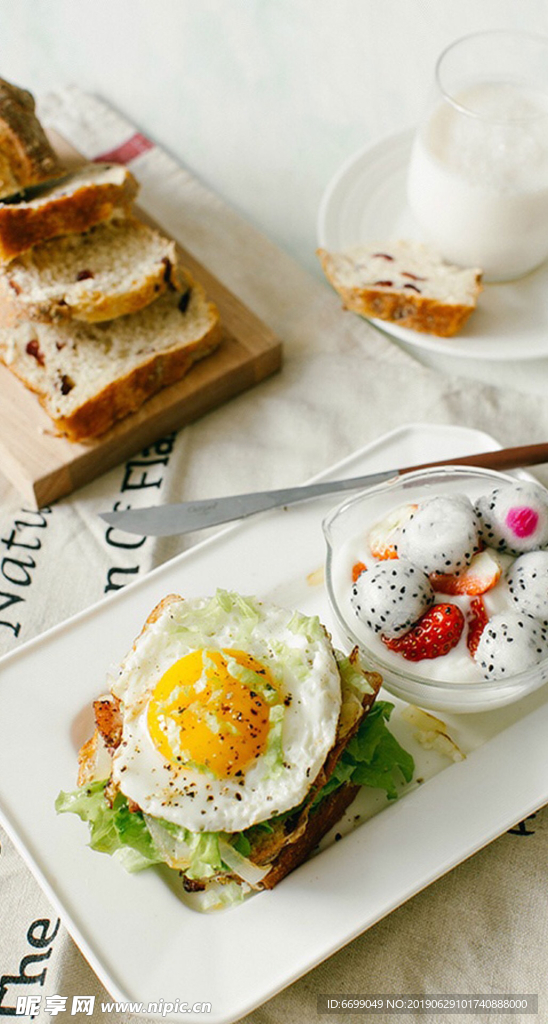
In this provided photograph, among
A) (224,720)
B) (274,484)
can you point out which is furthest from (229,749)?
(274,484)

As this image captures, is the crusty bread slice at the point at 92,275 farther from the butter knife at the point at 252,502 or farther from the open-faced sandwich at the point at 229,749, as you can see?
the open-faced sandwich at the point at 229,749

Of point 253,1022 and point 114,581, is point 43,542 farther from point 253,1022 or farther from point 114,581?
point 253,1022

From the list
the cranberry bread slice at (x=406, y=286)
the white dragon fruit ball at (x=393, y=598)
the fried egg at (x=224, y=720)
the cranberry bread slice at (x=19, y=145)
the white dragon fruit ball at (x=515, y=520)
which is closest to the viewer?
the fried egg at (x=224, y=720)

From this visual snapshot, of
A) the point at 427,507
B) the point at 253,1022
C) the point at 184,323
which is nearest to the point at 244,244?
the point at 184,323

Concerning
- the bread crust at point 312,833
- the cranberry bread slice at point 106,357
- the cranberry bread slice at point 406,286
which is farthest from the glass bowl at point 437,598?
the cranberry bread slice at point 106,357

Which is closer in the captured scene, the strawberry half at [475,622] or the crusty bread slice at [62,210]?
the strawberry half at [475,622]

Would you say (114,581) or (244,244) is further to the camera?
(244,244)

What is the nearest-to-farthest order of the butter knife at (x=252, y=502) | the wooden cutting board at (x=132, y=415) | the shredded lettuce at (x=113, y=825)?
the shredded lettuce at (x=113, y=825)
the butter knife at (x=252, y=502)
the wooden cutting board at (x=132, y=415)
